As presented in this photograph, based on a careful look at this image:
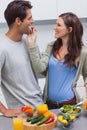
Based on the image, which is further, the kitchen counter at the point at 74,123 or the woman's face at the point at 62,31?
the woman's face at the point at 62,31

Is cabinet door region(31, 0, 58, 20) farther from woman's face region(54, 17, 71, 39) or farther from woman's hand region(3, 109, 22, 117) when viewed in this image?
woman's hand region(3, 109, 22, 117)

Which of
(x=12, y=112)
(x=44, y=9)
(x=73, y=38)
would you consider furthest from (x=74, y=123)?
(x=44, y=9)

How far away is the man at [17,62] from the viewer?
6.11 feet

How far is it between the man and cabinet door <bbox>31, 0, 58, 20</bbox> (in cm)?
122

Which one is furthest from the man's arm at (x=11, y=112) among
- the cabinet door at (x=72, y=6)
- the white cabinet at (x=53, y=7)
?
the cabinet door at (x=72, y=6)

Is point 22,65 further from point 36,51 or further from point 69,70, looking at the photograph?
point 69,70

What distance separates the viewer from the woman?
2.01m

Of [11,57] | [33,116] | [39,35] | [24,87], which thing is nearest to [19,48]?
[11,57]

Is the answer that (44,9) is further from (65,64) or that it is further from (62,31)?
(65,64)

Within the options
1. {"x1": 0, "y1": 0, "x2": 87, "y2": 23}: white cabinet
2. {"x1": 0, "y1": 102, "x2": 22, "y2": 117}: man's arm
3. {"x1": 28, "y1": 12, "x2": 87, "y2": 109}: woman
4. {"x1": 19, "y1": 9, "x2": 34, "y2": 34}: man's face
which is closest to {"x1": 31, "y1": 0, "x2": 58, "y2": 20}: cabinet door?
{"x1": 0, "y1": 0, "x2": 87, "y2": 23}: white cabinet

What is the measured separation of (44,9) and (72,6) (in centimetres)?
30

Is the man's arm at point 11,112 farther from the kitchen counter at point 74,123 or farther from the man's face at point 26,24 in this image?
the man's face at point 26,24

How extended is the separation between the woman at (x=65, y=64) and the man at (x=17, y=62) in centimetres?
8

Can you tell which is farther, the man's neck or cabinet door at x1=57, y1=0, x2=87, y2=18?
cabinet door at x1=57, y1=0, x2=87, y2=18
